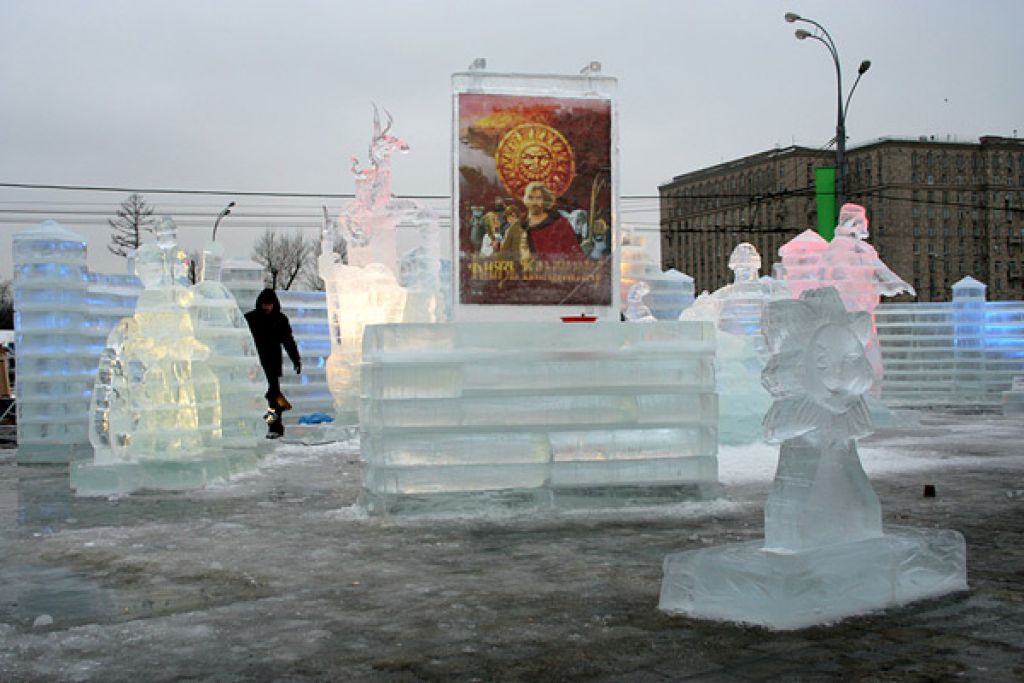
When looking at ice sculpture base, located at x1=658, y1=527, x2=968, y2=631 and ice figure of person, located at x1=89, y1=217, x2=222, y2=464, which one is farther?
ice figure of person, located at x1=89, y1=217, x2=222, y2=464

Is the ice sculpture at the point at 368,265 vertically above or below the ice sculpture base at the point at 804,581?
above

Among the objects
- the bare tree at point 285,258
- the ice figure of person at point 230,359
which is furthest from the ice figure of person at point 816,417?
the bare tree at point 285,258

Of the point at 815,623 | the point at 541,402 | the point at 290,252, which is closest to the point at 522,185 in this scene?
the point at 541,402

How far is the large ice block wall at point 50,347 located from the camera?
1288 centimetres

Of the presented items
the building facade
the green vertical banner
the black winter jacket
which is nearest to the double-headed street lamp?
the green vertical banner

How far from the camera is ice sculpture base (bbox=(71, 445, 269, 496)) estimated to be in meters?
9.50

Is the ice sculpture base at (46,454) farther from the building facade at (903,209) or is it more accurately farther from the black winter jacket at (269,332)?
the building facade at (903,209)

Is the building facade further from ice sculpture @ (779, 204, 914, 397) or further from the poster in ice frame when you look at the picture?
the poster in ice frame

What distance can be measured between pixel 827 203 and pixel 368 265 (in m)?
14.1

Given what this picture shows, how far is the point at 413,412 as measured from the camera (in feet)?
26.5

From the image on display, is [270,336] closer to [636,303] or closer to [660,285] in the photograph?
[636,303]

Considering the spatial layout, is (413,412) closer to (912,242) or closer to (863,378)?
(863,378)

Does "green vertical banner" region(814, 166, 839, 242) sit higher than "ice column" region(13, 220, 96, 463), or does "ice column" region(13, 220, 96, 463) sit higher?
"green vertical banner" region(814, 166, 839, 242)

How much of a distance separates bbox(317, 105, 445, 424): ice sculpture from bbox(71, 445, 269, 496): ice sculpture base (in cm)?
501
